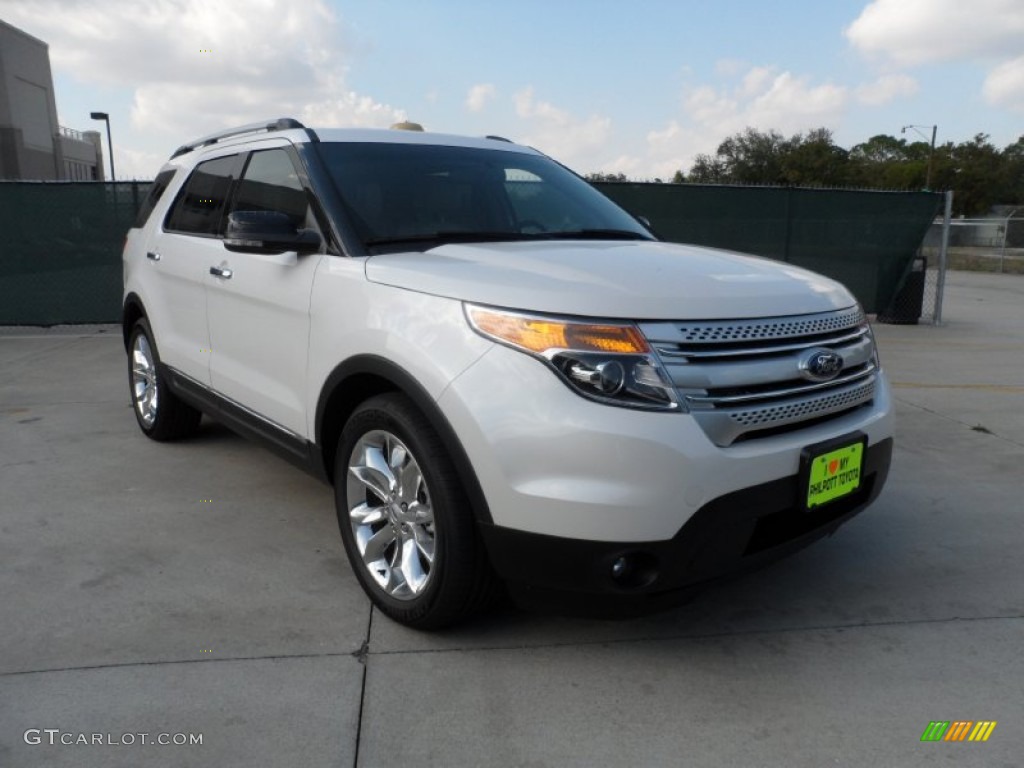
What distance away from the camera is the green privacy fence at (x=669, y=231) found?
A: 33.7 ft

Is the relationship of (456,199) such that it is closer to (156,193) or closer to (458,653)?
(458,653)

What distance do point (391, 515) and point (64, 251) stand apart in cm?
921

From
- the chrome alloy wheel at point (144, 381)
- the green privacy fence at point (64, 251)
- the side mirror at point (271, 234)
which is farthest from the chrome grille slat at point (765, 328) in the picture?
the green privacy fence at point (64, 251)

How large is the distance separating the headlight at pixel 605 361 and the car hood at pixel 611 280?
0.18 ft

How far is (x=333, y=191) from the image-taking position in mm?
3367

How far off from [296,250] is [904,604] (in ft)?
9.01

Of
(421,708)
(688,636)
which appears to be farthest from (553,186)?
(421,708)

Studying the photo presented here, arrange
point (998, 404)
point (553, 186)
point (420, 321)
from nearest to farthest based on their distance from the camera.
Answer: point (420, 321), point (553, 186), point (998, 404)

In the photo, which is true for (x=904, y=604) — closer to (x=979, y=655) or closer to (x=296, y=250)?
(x=979, y=655)

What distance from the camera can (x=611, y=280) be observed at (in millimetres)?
2598

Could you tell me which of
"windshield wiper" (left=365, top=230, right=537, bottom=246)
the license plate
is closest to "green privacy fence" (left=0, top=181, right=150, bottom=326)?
"windshield wiper" (left=365, top=230, right=537, bottom=246)

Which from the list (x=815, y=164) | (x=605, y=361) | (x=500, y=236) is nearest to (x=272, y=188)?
(x=500, y=236)

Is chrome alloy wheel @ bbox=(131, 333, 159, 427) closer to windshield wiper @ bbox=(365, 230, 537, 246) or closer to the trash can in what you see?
windshield wiper @ bbox=(365, 230, 537, 246)

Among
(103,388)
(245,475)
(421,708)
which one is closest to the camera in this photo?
(421,708)
